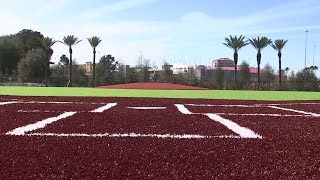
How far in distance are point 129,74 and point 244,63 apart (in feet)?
69.7

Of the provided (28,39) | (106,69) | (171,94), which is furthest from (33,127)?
(28,39)

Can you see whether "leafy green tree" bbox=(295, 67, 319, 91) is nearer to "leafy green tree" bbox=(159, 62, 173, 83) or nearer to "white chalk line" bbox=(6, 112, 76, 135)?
"leafy green tree" bbox=(159, 62, 173, 83)

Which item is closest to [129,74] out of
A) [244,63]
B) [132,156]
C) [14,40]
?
[244,63]

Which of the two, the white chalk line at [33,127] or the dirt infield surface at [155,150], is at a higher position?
the white chalk line at [33,127]

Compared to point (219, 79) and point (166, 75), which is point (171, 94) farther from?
point (166, 75)

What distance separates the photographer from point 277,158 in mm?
6328

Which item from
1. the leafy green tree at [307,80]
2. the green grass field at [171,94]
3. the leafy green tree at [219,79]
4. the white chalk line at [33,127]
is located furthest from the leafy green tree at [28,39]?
the white chalk line at [33,127]

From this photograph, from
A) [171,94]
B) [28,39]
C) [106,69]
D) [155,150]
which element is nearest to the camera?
[155,150]

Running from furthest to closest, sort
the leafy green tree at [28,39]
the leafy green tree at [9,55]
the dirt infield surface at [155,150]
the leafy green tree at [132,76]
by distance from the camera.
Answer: the leafy green tree at [28,39] → the leafy green tree at [9,55] → the leafy green tree at [132,76] → the dirt infield surface at [155,150]

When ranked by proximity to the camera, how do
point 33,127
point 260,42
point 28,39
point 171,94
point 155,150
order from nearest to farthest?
point 155,150
point 33,127
point 171,94
point 260,42
point 28,39

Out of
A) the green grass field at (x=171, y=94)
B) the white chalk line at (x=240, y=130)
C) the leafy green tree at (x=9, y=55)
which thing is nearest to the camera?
the white chalk line at (x=240, y=130)

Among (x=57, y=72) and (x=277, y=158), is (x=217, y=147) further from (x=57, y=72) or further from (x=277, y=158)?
(x=57, y=72)

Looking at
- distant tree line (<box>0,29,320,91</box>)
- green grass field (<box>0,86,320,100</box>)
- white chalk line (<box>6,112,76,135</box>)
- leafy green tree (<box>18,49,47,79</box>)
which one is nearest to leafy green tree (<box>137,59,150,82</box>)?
distant tree line (<box>0,29,320,91</box>)

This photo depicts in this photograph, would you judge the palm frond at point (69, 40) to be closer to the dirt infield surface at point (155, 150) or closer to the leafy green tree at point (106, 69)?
the leafy green tree at point (106, 69)
